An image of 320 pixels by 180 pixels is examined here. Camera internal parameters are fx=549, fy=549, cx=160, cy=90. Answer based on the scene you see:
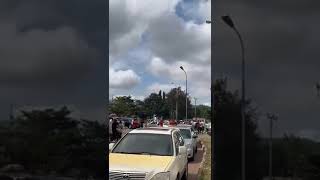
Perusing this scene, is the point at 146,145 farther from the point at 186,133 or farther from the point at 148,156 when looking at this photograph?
the point at 186,133

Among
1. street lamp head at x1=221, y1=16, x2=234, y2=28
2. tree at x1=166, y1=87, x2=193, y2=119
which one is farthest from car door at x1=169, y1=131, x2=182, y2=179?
tree at x1=166, y1=87, x2=193, y2=119

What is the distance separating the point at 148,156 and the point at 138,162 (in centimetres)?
45

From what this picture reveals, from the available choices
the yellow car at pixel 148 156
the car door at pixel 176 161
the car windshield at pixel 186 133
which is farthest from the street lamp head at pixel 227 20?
the car windshield at pixel 186 133

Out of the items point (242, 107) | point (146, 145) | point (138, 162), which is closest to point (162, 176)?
point (138, 162)

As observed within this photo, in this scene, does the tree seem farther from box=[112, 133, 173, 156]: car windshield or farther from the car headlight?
the car headlight

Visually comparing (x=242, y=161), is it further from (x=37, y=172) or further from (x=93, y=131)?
(x=37, y=172)

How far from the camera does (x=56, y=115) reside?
716 centimetres

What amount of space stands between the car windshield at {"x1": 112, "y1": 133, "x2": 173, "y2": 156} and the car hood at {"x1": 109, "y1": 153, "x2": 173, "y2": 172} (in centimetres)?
22

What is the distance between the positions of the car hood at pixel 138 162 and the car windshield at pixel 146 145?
0.73 feet

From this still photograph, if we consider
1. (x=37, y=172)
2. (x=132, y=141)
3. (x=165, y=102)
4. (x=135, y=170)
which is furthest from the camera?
(x=165, y=102)

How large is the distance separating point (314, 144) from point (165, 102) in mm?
59850

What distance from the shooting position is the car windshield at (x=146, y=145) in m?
10.8

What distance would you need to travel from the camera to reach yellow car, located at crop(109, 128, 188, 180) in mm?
9620

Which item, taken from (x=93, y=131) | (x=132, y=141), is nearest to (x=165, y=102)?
(x=132, y=141)
